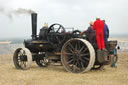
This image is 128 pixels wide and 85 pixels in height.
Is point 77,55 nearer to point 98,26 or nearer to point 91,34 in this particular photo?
point 91,34

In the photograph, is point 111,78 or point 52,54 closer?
point 111,78

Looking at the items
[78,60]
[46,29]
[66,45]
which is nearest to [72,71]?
[78,60]

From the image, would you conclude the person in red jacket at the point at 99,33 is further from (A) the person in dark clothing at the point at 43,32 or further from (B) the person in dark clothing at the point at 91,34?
(A) the person in dark clothing at the point at 43,32

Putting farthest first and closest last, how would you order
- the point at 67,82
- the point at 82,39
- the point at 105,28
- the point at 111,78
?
the point at 105,28, the point at 82,39, the point at 111,78, the point at 67,82

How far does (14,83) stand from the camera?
22.4 ft

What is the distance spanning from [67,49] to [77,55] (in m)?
0.63

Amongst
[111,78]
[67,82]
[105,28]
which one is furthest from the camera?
[105,28]

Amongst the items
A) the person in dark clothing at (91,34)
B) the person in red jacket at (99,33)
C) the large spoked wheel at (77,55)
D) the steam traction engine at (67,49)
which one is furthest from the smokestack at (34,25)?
the person in red jacket at (99,33)

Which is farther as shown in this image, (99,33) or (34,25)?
(34,25)

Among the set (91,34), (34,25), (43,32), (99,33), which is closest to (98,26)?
(99,33)

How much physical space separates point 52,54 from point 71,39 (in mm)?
1418

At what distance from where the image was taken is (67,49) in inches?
357

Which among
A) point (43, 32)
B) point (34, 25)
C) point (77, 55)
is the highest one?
point (34, 25)

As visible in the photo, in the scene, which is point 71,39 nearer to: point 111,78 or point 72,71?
point 72,71
